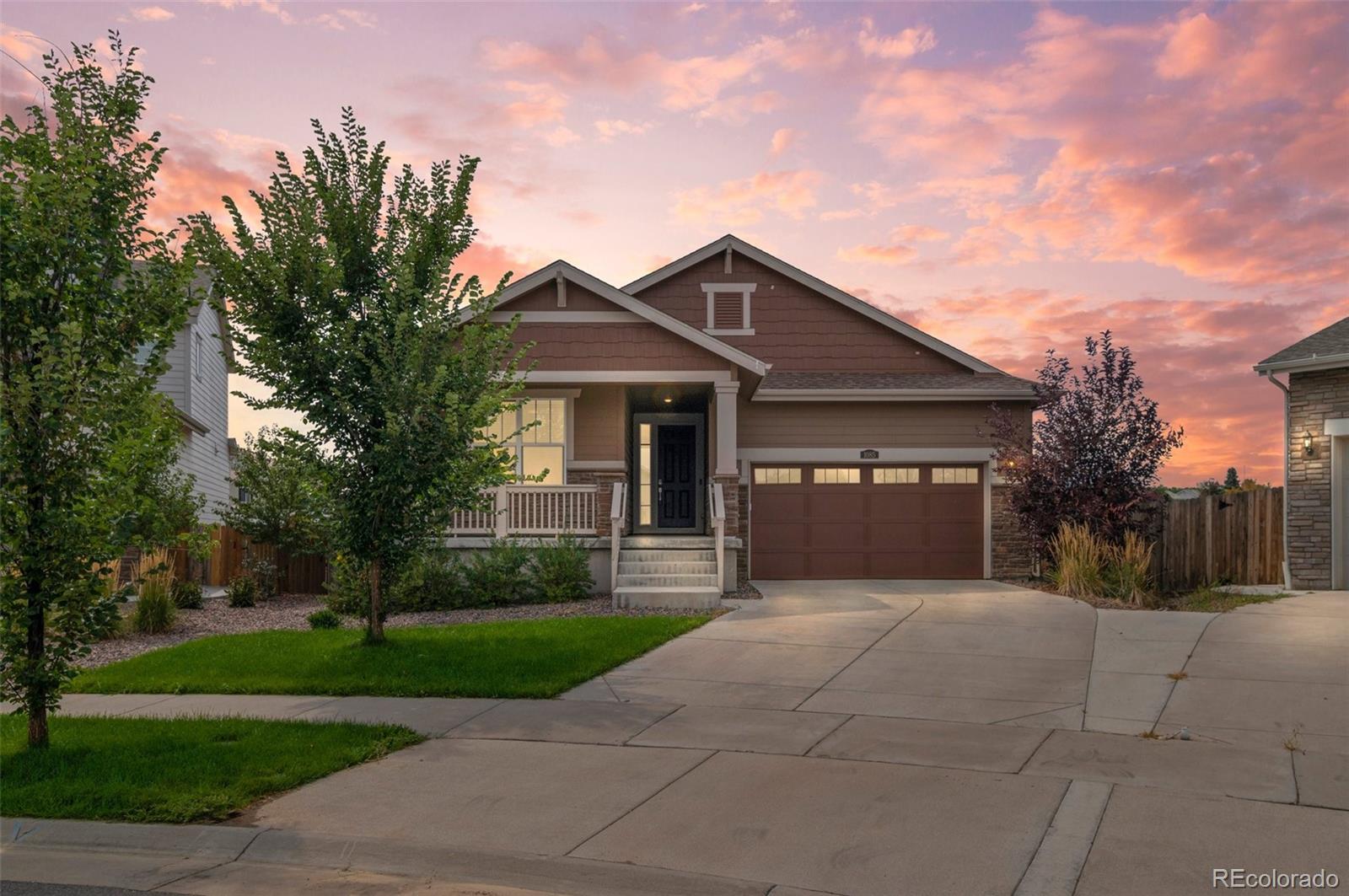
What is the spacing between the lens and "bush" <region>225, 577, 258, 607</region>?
19.4 meters

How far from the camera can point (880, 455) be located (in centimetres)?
2103

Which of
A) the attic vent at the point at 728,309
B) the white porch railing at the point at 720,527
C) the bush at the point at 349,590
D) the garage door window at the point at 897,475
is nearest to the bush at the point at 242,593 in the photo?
the bush at the point at 349,590

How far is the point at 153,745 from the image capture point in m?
8.25

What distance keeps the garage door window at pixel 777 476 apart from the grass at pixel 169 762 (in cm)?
1306

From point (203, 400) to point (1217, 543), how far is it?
81.6ft

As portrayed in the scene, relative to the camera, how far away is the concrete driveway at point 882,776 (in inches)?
228

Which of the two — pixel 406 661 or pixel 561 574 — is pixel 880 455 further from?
pixel 406 661

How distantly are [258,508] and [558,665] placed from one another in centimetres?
1290

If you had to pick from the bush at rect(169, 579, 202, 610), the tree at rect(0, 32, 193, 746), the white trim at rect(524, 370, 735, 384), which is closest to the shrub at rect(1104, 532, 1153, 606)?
the white trim at rect(524, 370, 735, 384)

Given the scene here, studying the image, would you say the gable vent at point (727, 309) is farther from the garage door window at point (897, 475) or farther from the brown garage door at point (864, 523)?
the garage door window at point (897, 475)

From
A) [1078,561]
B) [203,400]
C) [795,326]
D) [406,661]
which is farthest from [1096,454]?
[203,400]

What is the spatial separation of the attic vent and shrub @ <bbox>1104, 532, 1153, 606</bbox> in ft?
29.3

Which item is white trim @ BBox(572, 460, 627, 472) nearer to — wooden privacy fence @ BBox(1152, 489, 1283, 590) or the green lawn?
the green lawn

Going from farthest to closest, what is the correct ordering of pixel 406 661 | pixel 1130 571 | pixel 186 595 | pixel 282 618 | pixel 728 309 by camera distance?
1. pixel 728 309
2. pixel 186 595
3. pixel 282 618
4. pixel 1130 571
5. pixel 406 661
